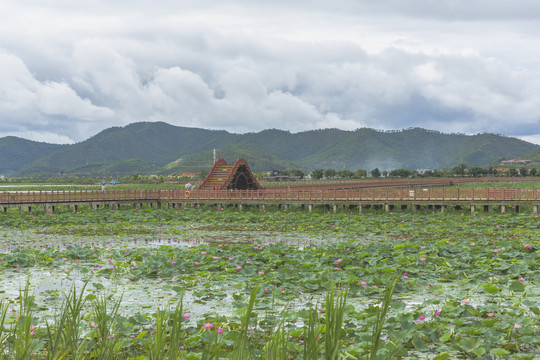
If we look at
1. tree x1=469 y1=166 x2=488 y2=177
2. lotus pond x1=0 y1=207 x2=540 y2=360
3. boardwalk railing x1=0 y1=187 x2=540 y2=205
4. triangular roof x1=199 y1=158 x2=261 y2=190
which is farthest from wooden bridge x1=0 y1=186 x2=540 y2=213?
tree x1=469 y1=166 x2=488 y2=177

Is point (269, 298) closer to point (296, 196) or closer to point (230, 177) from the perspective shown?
point (296, 196)

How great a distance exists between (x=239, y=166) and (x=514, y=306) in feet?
133

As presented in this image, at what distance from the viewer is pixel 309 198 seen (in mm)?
39344

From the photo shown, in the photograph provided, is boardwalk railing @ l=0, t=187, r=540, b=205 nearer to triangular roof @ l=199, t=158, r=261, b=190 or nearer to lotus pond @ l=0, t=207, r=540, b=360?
triangular roof @ l=199, t=158, r=261, b=190

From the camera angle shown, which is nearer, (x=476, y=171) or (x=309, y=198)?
(x=309, y=198)

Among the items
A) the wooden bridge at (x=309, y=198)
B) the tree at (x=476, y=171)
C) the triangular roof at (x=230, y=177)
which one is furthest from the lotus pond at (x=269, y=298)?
the tree at (x=476, y=171)

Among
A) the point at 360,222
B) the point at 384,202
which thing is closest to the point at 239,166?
the point at 384,202

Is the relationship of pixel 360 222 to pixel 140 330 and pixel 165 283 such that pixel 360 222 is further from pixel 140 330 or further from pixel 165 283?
pixel 140 330

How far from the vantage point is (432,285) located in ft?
37.1

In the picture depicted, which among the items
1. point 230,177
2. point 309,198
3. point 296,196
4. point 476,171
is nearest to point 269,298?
point 309,198

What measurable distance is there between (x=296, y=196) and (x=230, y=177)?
891 cm

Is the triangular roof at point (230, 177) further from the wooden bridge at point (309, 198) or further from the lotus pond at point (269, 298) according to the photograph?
the lotus pond at point (269, 298)

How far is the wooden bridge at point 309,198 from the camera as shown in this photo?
113 ft

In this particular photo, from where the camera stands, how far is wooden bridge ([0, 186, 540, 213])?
113ft
